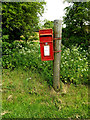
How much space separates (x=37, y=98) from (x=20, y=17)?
3.02 metres

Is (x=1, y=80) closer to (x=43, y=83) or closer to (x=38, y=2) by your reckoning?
(x=43, y=83)

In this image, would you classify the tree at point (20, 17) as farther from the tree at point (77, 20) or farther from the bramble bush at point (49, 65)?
the tree at point (77, 20)

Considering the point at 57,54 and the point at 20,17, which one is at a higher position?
Result: the point at 20,17

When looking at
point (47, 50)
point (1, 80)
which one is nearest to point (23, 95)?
point (1, 80)

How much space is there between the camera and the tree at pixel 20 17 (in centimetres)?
439

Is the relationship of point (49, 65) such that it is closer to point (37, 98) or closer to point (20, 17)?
point (37, 98)

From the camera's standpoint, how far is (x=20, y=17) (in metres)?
4.75

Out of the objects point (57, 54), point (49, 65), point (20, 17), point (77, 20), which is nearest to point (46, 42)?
point (57, 54)

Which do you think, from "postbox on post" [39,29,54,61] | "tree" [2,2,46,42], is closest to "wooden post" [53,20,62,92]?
"postbox on post" [39,29,54,61]

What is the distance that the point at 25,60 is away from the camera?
4.38 m

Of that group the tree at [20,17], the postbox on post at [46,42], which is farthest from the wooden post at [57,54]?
the tree at [20,17]

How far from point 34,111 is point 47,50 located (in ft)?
4.49

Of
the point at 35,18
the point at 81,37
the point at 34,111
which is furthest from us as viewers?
the point at 35,18

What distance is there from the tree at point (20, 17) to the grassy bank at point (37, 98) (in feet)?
6.03
